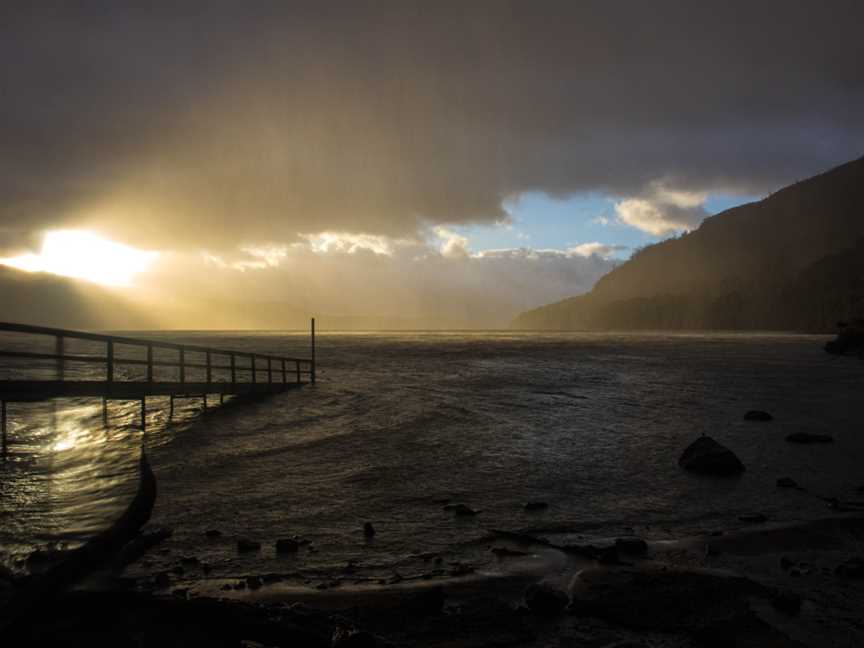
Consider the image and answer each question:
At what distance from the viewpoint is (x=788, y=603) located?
20.0 ft

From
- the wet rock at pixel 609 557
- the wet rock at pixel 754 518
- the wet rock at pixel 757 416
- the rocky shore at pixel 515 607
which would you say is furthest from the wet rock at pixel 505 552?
the wet rock at pixel 757 416

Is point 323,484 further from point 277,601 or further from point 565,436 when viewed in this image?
point 565,436

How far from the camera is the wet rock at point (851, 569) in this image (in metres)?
6.98

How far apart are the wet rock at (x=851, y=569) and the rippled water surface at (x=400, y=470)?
233 cm

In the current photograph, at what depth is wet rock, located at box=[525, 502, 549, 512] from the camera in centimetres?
1024

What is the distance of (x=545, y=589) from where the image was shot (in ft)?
20.8

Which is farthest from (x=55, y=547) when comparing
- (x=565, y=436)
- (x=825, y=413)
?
(x=825, y=413)

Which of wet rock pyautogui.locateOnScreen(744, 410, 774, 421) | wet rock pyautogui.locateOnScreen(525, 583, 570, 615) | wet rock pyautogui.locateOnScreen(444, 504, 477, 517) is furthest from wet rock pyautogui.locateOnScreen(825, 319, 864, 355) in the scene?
wet rock pyautogui.locateOnScreen(525, 583, 570, 615)

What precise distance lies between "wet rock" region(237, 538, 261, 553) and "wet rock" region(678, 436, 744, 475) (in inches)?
390

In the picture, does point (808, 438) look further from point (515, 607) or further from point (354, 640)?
point (354, 640)

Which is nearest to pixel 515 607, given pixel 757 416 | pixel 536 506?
pixel 536 506

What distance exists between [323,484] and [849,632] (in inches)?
353

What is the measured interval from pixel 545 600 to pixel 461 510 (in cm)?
389

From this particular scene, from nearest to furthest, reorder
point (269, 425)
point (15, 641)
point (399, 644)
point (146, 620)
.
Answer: point (15, 641) → point (399, 644) → point (146, 620) → point (269, 425)
